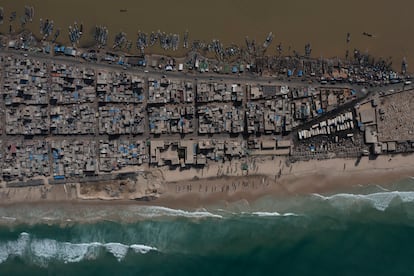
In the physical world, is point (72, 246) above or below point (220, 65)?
below

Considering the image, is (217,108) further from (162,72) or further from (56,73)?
(56,73)

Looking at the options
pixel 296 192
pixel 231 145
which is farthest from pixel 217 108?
pixel 296 192

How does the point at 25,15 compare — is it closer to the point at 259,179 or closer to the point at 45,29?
the point at 45,29

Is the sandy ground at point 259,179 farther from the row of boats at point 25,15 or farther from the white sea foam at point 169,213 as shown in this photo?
the row of boats at point 25,15

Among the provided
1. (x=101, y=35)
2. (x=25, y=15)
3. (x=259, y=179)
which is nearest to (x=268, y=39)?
(x=259, y=179)

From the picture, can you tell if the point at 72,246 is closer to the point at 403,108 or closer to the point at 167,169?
the point at 167,169

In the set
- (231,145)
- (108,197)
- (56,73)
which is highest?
(56,73)

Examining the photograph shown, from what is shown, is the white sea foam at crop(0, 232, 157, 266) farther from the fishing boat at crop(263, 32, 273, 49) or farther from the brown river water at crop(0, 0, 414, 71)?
the fishing boat at crop(263, 32, 273, 49)
